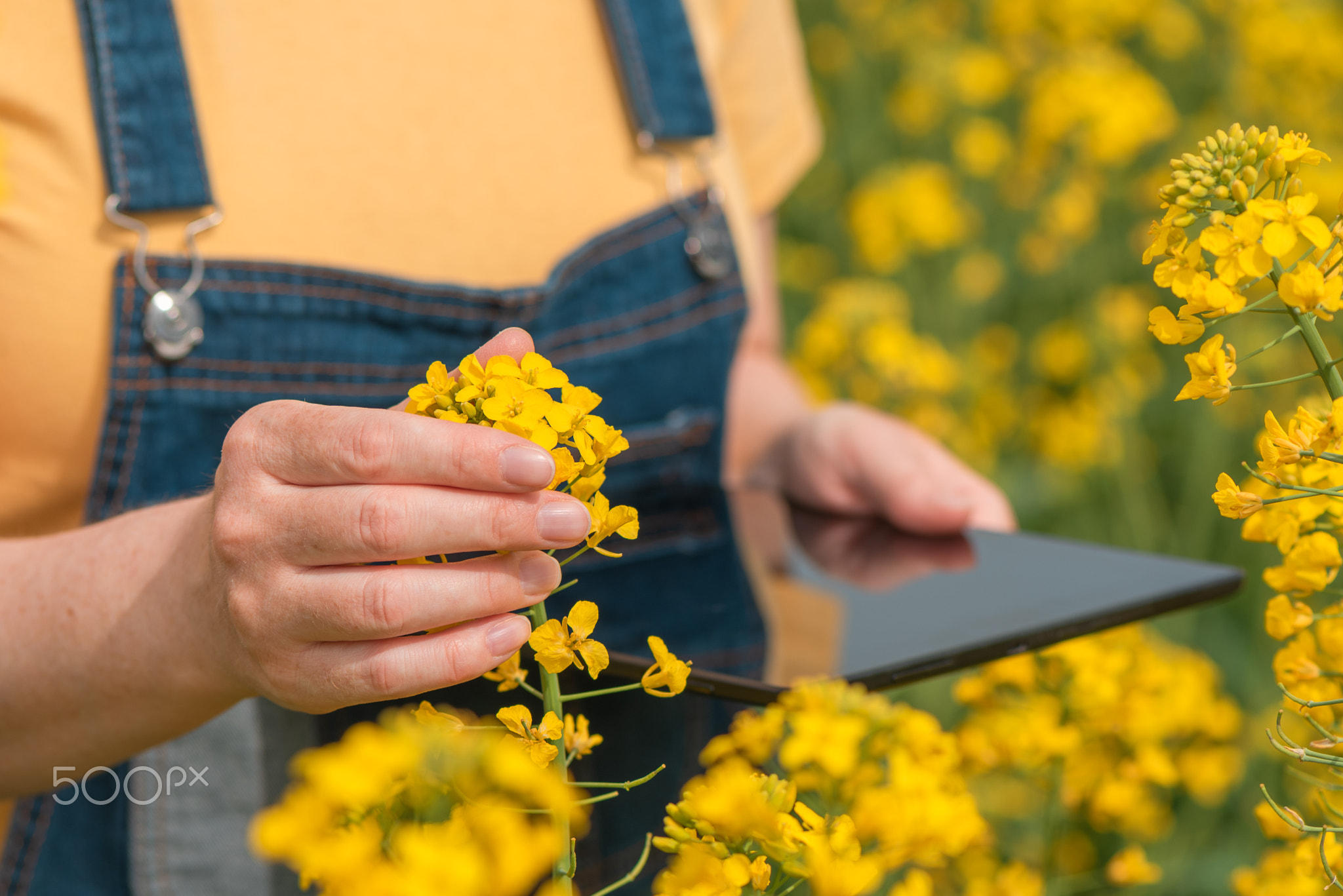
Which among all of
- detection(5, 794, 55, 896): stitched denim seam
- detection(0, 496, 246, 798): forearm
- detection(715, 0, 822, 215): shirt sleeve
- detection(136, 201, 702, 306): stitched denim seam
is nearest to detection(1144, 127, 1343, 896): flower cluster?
detection(0, 496, 246, 798): forearm

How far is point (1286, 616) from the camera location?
0.36m

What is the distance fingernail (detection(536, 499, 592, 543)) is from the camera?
11.6 inches

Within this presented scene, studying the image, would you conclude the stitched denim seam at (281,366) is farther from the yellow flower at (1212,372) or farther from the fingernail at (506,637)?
the yellow flower at (1212,372)

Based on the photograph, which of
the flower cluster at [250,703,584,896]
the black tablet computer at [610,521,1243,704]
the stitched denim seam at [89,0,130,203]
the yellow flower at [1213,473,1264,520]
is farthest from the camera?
the stitched denim seam at [89,0,130,203]

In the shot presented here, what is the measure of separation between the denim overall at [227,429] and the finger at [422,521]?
0.34 ft

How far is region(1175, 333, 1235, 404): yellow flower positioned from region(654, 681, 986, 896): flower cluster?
0.17 metres

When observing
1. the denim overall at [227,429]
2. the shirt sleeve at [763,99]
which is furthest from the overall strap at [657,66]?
the shirt sleeve at [763,99]

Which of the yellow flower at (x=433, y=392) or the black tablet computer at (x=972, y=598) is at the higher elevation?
the yellow flower at (x=433, y=392)

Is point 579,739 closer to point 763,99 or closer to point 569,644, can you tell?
point 569,644

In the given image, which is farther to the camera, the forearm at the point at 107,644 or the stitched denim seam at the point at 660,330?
the stitched denim seam at the point at 660,330

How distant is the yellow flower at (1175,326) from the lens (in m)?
0.32

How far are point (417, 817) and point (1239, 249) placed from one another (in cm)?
28

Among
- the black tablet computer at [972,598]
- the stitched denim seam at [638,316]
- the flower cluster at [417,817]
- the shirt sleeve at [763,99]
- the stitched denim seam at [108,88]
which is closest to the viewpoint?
the flower cluster at [417,817]

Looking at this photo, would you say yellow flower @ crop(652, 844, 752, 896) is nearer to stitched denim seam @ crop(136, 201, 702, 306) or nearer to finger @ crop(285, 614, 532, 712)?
finger @ crop(285, 614, 532, 712)
